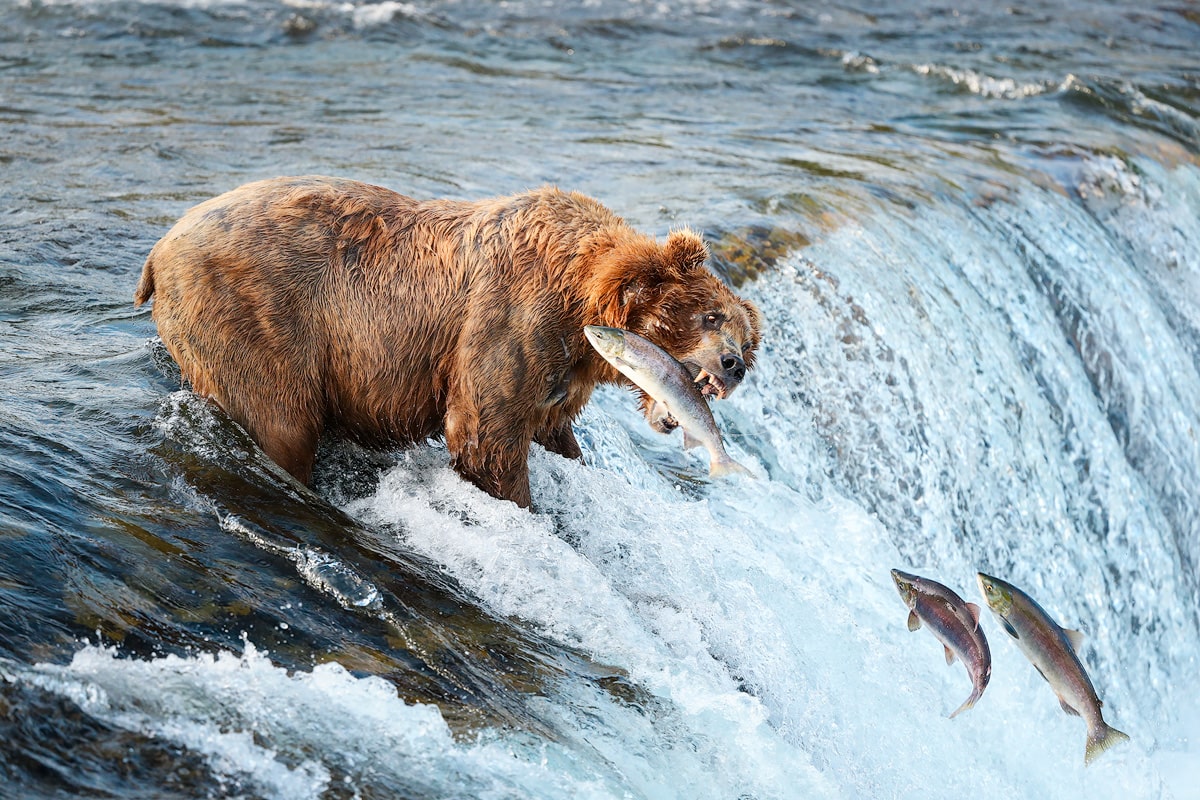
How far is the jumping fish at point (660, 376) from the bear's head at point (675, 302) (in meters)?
0.28

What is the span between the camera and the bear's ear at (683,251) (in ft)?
14.5

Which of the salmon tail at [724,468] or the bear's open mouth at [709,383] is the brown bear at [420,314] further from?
the salmon tail at [724,468]

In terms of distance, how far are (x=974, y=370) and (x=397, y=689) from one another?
5131 mm

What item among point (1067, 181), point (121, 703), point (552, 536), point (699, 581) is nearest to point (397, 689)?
point (121, 703)

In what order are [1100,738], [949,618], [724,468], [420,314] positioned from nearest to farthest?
[724,468], [949,618], [420,314], [1100,738]

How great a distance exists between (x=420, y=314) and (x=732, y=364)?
1064mm

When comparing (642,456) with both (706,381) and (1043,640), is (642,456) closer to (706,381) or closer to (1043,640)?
(706,381)

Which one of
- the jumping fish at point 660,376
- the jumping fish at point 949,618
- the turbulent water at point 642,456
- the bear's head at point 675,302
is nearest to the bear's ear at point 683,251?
the bear's head at point 675,302

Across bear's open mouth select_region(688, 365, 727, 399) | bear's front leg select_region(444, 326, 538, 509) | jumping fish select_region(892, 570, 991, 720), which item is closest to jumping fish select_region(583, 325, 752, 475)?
bear's open mouth select_region(688, 365, 727, 399)

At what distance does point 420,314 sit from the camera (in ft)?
14.8

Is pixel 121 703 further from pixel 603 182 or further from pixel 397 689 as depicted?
pixel 603 182

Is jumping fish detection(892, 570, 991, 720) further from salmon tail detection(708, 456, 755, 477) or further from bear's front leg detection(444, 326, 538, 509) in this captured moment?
bear's front leg detection(444, 326, 538, 509)

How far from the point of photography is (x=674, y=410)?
13.2 feet

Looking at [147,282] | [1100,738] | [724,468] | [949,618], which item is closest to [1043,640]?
[949,618]
